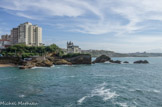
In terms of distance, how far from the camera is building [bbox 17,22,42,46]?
154 m

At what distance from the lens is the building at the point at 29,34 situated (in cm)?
15350

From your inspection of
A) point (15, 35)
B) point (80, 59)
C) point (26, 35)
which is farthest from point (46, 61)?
point (15, 35)

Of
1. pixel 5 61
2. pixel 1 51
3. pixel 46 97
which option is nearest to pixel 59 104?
pixel 46 97

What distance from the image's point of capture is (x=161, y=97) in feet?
111

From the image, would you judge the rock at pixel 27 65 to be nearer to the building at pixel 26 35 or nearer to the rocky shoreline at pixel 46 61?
the rocky shoreline at pixel 46 61

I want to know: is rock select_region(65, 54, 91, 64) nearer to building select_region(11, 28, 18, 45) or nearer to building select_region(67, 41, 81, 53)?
building select_region(67, 41, 81, 53)

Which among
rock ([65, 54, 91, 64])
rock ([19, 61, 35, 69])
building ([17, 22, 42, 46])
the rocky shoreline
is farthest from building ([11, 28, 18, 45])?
rock ([19, 61, 35, 69])

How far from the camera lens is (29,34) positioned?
157500 mm

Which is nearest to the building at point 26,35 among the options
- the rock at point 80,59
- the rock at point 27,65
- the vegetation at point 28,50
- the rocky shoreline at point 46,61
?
the vegetation at point 28,50

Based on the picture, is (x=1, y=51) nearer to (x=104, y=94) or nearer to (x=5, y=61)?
(x=5, y=61)

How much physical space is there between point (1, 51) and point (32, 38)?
3567 cm

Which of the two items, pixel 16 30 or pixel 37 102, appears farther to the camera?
pixel 16 30

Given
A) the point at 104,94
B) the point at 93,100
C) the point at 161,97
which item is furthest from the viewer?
the point at 104,94

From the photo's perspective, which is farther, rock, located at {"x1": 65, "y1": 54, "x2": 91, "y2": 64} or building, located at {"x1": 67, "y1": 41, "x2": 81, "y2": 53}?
building, located at {"x1": 67, "y1": 41, "x2": 81, "y2": 53}
